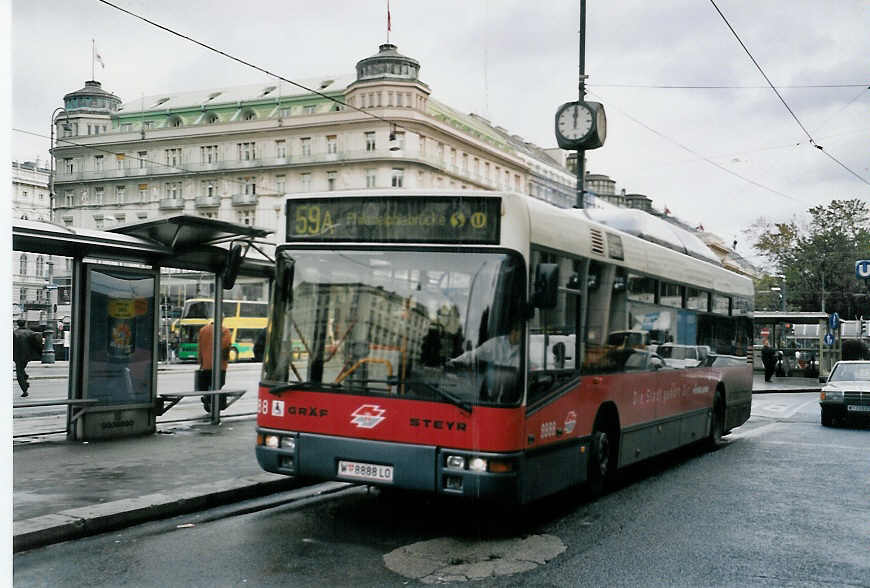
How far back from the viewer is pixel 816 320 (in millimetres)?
37594

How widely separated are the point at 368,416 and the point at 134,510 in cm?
209

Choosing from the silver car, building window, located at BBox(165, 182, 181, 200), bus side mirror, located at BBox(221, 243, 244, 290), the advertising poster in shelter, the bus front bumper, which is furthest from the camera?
building window, located at BBox(165, 182, 181, 200)

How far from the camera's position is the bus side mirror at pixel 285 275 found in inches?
305

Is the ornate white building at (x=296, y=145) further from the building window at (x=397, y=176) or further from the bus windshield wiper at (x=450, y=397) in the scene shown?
the bus windshield wiper at (x=450, y=397)

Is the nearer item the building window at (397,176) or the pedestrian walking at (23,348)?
the pedestrian walking at (23,348)

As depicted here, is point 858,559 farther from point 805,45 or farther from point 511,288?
point 805,45

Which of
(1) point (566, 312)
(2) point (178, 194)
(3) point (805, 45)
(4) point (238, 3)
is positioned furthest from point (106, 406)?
(2) point (178, 194)

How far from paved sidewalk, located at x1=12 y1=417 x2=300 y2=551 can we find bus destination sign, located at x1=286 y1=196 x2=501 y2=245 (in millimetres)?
2522

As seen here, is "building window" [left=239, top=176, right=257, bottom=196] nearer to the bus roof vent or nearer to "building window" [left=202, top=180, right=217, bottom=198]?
"building window" [left=202, top=180, right=217, bottom=198]

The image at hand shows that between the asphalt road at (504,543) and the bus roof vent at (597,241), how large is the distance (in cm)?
242

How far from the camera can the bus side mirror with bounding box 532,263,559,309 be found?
707 centimetres

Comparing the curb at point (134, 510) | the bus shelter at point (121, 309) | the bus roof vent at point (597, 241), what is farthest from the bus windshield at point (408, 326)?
the bus shelter at point (121, 309)

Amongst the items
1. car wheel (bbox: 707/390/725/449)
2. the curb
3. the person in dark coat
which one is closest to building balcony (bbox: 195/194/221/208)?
the person in dark coat

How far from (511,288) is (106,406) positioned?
7.01 metres
